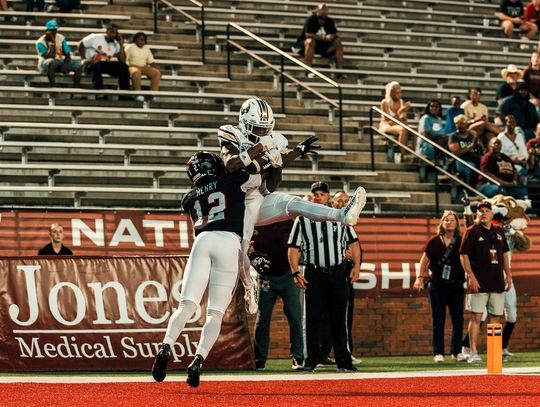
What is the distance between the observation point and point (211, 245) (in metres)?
10.8

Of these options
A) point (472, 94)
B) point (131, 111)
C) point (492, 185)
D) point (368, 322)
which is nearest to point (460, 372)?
point (368, 322)

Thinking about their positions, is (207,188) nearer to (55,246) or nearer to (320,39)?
(55,246)

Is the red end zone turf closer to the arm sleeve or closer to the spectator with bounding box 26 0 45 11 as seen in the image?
the arm sleeve

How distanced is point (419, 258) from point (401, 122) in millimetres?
3734

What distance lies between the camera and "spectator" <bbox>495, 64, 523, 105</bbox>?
2220 centimetres

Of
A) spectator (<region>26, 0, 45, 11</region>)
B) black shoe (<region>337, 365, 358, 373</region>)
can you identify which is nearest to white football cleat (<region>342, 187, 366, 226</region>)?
black shoe (<region>337, 365, 358, 373</region>)

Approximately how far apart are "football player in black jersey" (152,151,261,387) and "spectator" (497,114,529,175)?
1004 centimetres

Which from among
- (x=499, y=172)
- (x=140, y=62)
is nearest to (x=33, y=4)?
(x=140, y=62)

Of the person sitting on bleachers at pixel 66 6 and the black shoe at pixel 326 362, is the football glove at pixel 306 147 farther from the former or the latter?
the person sitting on bleachers at pixel 66 6

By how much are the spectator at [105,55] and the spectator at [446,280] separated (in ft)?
19.1

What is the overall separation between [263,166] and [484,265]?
5.12 metres

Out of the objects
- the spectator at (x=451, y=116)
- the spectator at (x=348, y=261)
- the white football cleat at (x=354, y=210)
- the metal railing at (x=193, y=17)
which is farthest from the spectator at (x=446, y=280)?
the metal railing at (x=193, y=17)

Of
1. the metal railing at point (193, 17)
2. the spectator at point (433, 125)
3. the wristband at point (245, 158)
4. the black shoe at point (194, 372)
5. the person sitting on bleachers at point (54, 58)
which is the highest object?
the metal railing at point (193, 17)

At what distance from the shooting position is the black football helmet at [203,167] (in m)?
10.9
